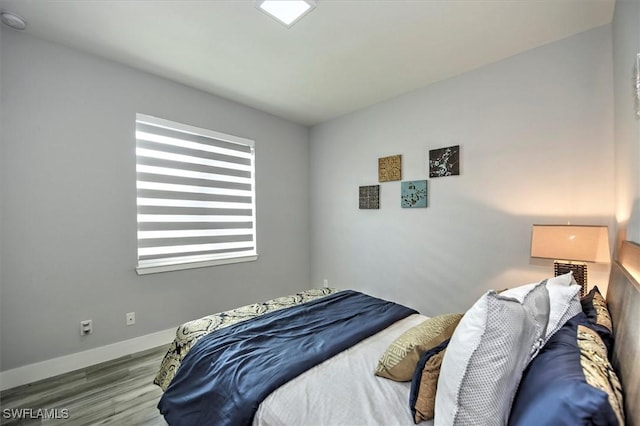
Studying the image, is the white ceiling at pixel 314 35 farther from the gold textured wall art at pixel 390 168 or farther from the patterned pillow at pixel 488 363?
the patterned pillow at pixel 488 363

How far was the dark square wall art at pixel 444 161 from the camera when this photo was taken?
2.73 m

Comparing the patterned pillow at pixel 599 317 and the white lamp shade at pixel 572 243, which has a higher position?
the white lamp shade at pixel 572 243

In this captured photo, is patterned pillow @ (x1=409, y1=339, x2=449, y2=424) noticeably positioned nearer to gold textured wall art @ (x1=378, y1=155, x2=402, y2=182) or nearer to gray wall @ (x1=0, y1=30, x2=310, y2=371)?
gold textured wall art @ (x1=378, y1=155, x2=402, y2=182)

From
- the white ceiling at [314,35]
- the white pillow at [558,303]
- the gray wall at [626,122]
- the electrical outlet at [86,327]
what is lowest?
the electrical outlet at [86,327]

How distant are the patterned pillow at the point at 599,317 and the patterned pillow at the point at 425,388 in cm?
58

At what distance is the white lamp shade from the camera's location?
69.0 inches

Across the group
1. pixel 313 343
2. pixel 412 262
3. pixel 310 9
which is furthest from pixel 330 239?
pixel 310 9

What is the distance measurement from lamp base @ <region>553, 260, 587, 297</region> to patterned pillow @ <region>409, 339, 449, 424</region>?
157cm

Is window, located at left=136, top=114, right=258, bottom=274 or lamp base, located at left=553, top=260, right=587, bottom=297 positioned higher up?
window, located at left=136, top=114, right=258, bottom=274

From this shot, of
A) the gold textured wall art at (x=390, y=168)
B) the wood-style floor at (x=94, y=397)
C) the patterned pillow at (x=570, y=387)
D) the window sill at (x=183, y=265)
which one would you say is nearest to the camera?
the patterned pillow at (x=570, y=387)

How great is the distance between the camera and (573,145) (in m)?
2.14

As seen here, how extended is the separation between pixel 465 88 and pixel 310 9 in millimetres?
1696

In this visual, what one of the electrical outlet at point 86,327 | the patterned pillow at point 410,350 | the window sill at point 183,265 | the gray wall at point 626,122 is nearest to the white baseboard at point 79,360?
the electrical outlet at point 86,327

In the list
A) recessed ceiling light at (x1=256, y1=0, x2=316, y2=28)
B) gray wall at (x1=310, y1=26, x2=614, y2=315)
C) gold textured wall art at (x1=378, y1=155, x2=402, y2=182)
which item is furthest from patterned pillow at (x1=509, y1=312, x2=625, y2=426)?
gold textured wall art at (x1=378, y1=155, x2=402, y2=182)
